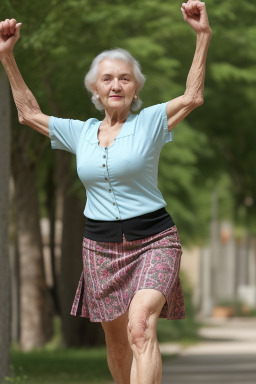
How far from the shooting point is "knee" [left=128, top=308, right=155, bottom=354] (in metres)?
5.64

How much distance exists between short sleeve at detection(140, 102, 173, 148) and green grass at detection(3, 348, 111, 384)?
6.54 meters

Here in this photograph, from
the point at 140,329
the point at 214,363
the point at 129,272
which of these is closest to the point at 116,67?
the point at 129,272

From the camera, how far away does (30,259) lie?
66.9ft

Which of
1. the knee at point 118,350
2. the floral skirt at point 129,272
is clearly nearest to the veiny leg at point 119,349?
the knee at point 118,350

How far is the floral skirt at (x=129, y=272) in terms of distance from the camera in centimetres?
579

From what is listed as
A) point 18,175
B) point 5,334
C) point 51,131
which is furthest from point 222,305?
point 51,131

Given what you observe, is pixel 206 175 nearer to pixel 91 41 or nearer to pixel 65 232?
pixel 65 232

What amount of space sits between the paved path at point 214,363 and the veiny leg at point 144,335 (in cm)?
763

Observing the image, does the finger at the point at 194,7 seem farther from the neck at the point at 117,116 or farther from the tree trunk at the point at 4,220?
the tree trunk at the point at 4,220

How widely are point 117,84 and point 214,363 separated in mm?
12083

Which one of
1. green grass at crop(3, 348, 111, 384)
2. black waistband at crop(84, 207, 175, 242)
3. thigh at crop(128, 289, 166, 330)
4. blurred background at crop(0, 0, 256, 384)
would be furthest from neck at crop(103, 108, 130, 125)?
green grass at crop(3, 348, 111, 384)

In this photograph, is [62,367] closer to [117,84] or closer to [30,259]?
[30,259]

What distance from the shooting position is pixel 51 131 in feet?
20.8

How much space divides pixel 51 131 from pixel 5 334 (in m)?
4.20
